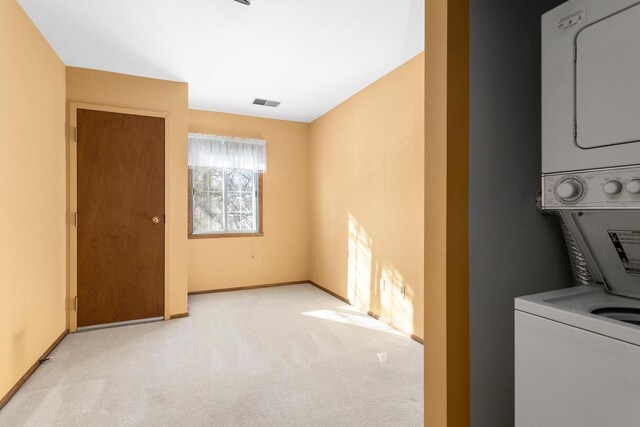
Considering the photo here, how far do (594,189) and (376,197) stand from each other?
2.68m

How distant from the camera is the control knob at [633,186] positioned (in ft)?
3.04

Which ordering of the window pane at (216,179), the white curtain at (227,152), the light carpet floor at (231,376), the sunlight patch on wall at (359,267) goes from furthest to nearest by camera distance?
the window pane at (216,179) < the white curtain at (227,152) < the sunlight patch on wall at (359,267) < the light carpet floor at (231,376)

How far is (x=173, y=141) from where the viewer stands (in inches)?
143

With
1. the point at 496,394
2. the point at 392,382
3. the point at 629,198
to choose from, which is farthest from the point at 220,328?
the point at 629,198

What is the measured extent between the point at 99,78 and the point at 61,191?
3.77 ft

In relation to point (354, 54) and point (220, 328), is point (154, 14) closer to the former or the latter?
point (354, 54)

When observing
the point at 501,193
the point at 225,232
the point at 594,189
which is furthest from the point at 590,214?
the point at 225,232

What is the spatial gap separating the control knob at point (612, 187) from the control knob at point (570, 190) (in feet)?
0.26

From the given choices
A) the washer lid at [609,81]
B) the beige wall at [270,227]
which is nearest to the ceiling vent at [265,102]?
the beige wall at [270,227]

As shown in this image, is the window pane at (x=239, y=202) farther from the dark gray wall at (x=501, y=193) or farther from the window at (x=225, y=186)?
the dark gray wall at (x=501, y=193)

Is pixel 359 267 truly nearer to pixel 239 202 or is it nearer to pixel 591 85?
pixel 239 202

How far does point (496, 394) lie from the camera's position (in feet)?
4.26

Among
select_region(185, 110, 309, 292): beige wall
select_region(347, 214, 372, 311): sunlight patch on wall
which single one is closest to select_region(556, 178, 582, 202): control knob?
select_region(347, 214, 372, 311): sunlight patch on wall

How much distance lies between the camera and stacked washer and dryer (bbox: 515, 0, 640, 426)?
35.0 inches
